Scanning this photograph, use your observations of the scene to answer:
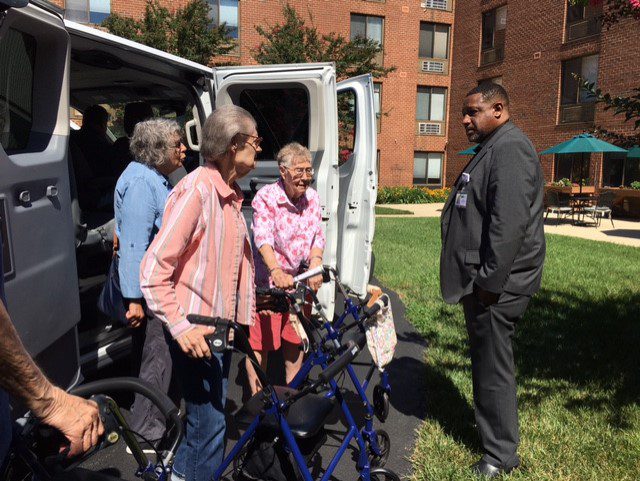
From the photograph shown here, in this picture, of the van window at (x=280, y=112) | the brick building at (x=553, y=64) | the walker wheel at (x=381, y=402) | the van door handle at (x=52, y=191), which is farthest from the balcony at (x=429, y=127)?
the van door handle at (x=52, y=191)

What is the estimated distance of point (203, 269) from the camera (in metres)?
2.40

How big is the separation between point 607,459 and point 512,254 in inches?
58.1

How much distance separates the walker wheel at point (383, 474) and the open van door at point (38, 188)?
1612mm

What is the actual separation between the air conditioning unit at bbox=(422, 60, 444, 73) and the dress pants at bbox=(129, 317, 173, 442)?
91.6 feet

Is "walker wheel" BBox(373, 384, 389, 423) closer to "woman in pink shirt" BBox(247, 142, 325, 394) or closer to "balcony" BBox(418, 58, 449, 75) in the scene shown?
"woman in pink shirt" BBox(247, 142, 325, 394)

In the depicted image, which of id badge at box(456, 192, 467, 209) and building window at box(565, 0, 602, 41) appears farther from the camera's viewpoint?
building window at box(565, 0, 602, 41)

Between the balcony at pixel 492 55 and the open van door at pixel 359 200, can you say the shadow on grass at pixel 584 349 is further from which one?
the balcony at pixel 492 55

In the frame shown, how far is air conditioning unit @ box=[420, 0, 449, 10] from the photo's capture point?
27962 mm

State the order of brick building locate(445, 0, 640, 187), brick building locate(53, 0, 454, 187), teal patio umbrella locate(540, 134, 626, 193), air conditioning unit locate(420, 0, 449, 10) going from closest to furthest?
teal patio umbrella locate(540, 134, 626, 193)
brick building locate(445, 0, 640, 187)
brick building locate(53, 0, 454, 187)
air conditioning unit locate(420, 0, 449, 10)

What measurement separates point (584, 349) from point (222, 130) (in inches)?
169

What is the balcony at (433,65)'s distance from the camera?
94.4ft

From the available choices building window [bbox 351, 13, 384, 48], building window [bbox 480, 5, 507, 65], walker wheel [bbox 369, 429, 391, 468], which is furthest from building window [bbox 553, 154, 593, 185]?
walker wheel [bbox 369, 429, 391, 468]

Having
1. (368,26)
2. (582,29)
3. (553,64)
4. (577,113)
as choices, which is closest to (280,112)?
(577,113)

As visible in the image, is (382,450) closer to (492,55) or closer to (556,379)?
(556,379)
